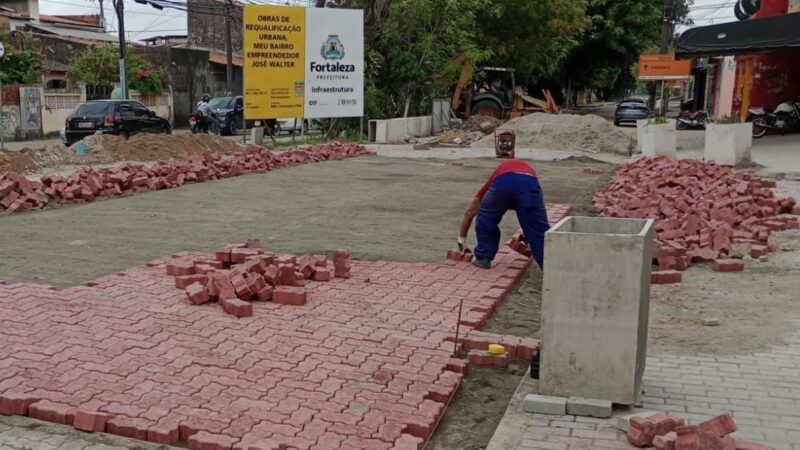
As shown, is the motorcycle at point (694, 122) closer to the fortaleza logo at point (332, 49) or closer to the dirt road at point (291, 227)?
the fortaleza logo at point (332, 49)

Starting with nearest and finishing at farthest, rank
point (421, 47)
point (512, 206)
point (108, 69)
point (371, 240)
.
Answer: point (512, 206), point (371, 240), point (421, 47), point (108, 69)

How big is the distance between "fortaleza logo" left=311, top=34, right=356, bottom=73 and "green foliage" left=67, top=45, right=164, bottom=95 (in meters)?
18.4

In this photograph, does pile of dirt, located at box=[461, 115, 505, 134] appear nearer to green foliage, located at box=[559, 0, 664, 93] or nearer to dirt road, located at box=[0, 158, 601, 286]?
dirt road, located at box=[0, 158, 601, 286]

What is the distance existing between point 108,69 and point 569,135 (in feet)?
79.8

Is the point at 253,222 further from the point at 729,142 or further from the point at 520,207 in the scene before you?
the point at 729,142

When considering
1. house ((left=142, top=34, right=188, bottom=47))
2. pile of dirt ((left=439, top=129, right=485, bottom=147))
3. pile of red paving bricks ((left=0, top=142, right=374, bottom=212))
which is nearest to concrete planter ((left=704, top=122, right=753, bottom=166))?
pile of red paving bricks ((left=0, top=142, right=374, bottom=212))

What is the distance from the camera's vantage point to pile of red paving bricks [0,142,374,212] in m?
11.5

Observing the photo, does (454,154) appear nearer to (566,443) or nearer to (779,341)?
(779,341)

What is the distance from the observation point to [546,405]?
4.34m

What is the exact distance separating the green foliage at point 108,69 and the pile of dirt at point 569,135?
71.0ft

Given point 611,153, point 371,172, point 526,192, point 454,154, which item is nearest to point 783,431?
point 526,192

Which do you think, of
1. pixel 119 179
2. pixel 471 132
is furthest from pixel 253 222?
pixel 471 132

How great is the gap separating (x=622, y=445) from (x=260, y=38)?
20722 mm

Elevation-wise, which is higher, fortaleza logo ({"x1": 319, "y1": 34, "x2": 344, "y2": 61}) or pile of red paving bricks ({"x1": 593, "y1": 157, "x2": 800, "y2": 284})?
fortaleza logo ({"x1": 319, "y1": 34, "x2": 344, "y2": 61})
